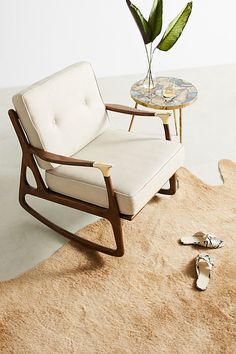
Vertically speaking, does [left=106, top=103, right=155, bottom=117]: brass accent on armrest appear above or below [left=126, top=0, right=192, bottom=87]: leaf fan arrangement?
below

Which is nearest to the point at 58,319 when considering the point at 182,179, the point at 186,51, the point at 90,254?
the point at 90,254

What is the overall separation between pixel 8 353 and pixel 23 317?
17 cm

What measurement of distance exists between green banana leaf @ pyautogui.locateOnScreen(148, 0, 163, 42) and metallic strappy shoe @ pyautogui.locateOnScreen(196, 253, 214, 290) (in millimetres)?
1160

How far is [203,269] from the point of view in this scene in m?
1.98

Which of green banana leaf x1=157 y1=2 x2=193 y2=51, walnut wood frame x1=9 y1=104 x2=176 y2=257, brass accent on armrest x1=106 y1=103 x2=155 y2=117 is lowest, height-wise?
walnut wood frame x1=9 y1=104 x2=176 y2=257

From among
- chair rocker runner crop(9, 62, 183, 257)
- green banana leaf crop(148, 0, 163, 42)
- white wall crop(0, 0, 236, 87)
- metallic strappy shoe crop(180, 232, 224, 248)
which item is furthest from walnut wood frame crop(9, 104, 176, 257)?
white wall crop(0, 0, 236, 87)

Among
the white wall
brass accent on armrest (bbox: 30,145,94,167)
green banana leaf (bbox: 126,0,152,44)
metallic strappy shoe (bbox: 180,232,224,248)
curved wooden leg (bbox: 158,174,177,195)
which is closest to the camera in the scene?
→ brass accent on armrest (bbox: 30,145,94,167)

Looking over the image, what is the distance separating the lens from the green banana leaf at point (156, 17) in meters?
2.23

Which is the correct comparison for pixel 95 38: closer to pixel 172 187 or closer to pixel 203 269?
pixel 172 187

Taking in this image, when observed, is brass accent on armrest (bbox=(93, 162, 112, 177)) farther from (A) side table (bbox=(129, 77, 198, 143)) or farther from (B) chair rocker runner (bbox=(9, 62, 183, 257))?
(A) side table (bbox=(129, 77, 198, 143))

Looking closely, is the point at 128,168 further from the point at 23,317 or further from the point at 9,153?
the point at 9,153

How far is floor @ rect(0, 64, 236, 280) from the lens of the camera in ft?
7.07

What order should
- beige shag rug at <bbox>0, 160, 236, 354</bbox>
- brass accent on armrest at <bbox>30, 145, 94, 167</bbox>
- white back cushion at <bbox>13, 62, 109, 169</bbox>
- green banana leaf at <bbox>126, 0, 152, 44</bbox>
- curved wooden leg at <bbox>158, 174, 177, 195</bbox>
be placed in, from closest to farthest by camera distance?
1. beige shag rug at <bbox>0, 160, 236, 354</bbox>
2. brass accent on armrest at <bbox>30, 145, 94, 167</bbox>
3. white back cushion at <bbox>13, 62, 109, 169</bbox>
4. green banana leaf at <bbox>126, 0, 152, 44</bbox>
5. curved wooden leg at <bbox>158, 174, 177, 195</bbox>

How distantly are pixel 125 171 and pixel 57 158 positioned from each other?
0.30 meters
